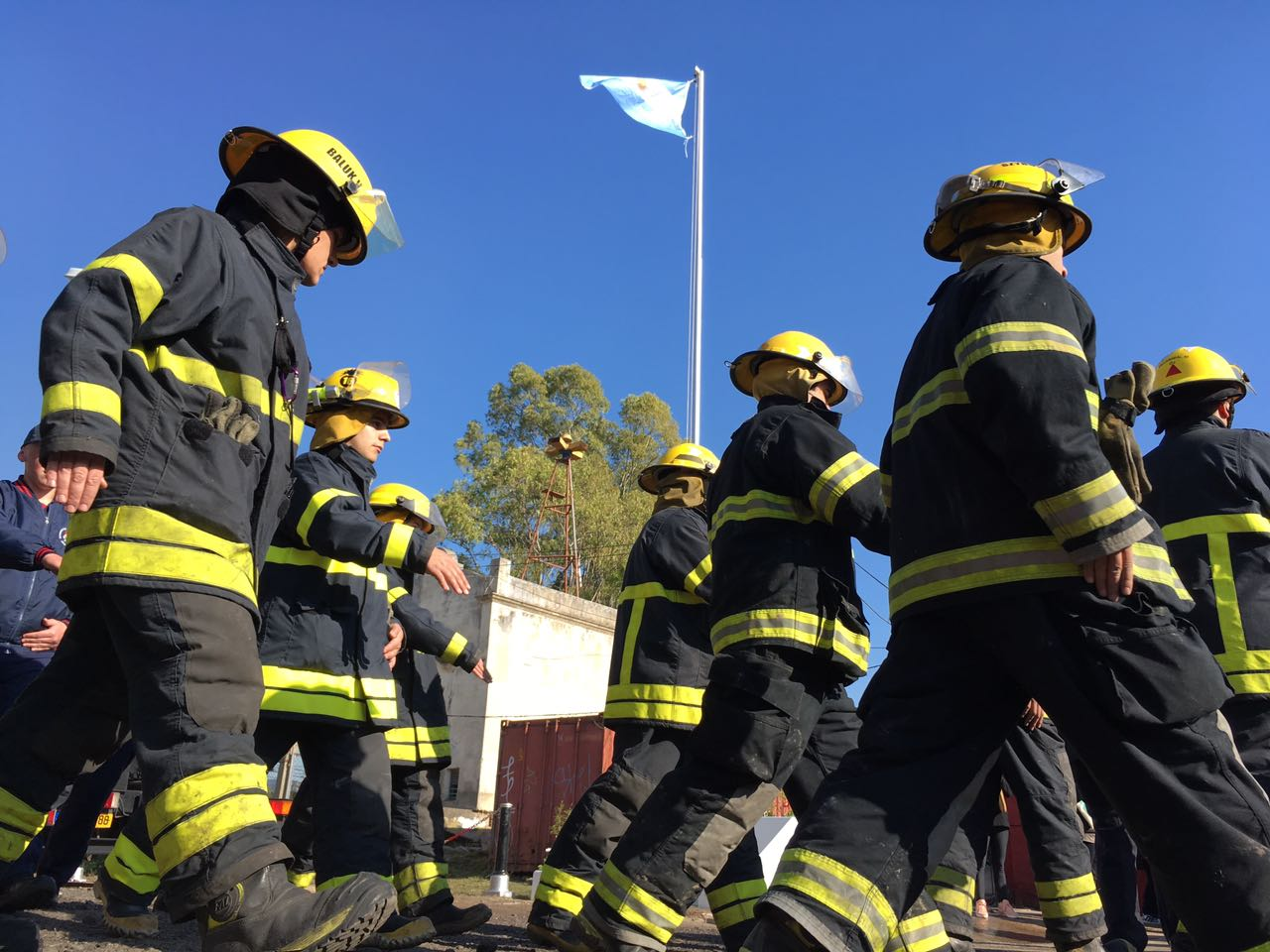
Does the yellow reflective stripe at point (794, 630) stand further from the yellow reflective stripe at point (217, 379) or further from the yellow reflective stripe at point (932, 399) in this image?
the yellow reflective stripe at point (217, 379)

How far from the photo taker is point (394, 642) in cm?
578

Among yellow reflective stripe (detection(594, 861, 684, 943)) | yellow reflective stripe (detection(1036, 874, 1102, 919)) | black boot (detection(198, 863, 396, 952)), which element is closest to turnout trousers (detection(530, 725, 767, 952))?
yellow reflective stripe (detection(594, 861, 684, 943))

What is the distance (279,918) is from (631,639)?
9.32 ft

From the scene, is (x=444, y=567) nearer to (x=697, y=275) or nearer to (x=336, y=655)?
(x=336, y=655)

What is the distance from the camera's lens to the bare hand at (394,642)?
5.65 m

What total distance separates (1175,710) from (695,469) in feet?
13.0

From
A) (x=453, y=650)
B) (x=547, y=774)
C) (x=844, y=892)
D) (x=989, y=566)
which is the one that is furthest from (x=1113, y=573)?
(x=547, y=774)

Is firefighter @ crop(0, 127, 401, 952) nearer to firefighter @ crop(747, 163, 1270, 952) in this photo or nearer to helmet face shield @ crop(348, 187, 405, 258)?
helmet face shield @ crop(348, 187, 405, 258)

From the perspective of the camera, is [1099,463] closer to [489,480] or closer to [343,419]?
[343,419]

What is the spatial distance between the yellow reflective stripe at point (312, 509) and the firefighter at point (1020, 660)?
272 cm

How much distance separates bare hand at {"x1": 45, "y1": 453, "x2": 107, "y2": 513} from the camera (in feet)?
8.28

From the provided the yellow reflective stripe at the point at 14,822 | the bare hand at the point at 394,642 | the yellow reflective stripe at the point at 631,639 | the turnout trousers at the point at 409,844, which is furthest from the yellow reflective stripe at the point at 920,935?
the bare hand at the point at 394,642

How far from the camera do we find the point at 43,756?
2902 mm

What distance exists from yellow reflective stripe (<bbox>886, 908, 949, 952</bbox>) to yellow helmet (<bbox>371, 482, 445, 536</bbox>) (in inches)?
173
